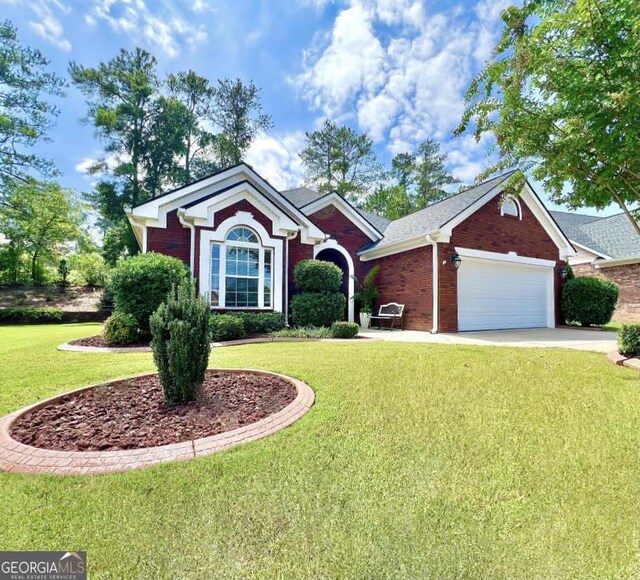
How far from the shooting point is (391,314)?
43.3 feet

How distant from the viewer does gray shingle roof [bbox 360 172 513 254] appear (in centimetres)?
1215

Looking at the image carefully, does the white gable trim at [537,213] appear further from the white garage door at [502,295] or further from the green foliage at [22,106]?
the green foliage at [22,106]

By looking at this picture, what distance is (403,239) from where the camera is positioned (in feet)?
41.9

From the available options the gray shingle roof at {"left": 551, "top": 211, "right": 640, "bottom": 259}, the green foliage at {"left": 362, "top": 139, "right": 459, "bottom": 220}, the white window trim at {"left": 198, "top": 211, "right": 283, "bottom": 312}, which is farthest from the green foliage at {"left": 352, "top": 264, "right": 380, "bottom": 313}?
the green foliage at {"left": 362, "top": 139, "right": 459, "bottom": 220}

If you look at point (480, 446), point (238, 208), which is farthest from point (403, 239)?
point (480, 446)

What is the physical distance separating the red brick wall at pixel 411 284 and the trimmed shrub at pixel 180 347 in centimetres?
938

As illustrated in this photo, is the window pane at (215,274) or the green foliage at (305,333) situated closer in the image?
the green foliage at (305,333)

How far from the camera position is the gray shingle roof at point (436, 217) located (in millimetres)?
12148

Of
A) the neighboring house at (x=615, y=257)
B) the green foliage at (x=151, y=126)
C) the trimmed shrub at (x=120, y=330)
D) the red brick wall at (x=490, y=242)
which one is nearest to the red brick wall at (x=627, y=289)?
the neighboring house at (x=615, y=257)

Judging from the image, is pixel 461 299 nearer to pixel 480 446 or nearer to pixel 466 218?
pixel 466 218

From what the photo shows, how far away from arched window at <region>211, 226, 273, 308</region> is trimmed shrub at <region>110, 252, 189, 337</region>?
225 centimetres

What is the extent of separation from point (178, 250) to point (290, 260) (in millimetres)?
3776

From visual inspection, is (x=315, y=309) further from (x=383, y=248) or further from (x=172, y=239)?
(x=172, y=239)

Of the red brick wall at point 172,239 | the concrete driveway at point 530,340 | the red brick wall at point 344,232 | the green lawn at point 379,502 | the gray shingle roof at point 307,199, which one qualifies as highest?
the gray shingle roof at point 307,199
